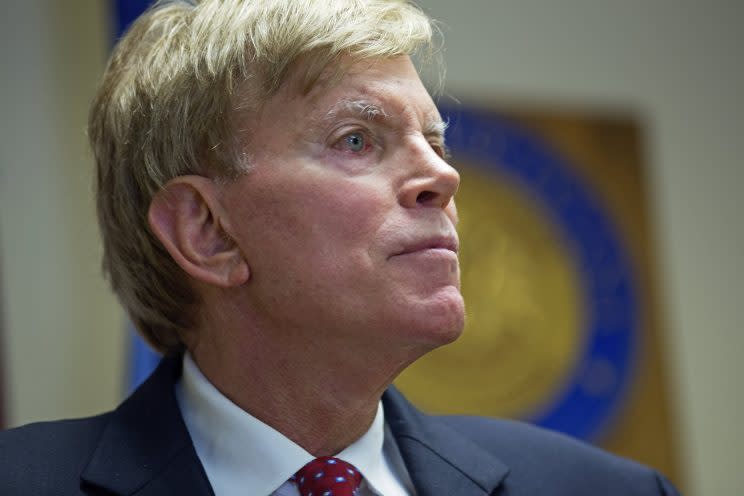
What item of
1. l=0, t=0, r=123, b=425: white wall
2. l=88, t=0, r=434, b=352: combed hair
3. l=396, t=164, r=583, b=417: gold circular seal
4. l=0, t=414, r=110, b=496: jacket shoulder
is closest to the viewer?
l=0, t=414, r=110, b=496: jacket shoulder

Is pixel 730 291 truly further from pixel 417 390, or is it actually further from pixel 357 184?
pixel 357 184

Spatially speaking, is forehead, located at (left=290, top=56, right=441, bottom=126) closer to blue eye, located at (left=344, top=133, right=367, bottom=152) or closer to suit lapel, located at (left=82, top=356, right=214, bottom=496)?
blue eye, located at (left=344, top=133, right=367, bottom=152)

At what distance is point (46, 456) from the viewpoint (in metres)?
1.56

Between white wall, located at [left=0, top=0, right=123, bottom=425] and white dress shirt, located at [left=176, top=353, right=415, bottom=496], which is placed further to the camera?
white wall, located at [left=0, top=0, right=123, bottom=425]

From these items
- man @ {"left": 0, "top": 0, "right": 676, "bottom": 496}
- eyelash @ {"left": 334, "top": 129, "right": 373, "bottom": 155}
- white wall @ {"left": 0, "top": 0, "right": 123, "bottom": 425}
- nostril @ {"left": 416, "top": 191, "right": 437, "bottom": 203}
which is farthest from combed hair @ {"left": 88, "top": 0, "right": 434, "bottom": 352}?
white wall @ {"left": 0, "top": 0, "right": 123, "bottom": 425}

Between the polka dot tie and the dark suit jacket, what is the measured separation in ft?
0.47

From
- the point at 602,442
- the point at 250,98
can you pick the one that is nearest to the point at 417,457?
the point at 250,98

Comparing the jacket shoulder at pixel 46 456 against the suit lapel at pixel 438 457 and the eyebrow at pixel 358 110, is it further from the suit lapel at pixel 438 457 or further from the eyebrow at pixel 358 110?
the eyebrow at pixel 358 110

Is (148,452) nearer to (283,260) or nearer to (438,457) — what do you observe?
(283,260)

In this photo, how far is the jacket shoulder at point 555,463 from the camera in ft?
5.81

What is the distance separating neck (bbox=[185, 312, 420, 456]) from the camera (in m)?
1.58

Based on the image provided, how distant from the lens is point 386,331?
151 centimetres

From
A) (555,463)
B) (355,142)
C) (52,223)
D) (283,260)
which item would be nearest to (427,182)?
(355,142)

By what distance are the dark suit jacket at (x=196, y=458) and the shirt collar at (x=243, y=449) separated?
0.04 m
